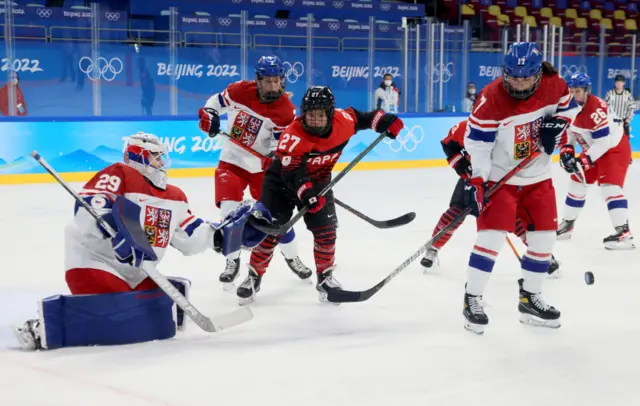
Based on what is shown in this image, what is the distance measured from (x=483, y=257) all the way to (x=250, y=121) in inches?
58.9

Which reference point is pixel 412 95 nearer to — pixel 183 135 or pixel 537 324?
pixel 183 135

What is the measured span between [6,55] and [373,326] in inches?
239

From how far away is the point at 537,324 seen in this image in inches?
132

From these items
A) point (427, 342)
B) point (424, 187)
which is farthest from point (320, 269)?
point (424, 187)

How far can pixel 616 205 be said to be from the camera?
5.30 meters

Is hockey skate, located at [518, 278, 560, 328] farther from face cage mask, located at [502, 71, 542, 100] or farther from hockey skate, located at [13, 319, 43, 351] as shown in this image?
hockey skate, located at [13, 319, 43, 351]

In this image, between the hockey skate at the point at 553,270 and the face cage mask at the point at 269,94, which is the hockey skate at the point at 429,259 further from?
the face cage mask at the point at 269,94

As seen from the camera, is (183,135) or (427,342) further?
(183,135)

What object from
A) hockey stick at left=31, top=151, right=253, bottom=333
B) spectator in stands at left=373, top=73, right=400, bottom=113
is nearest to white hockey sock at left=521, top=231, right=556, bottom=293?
hockey stick at left=31, top=151, right=253, bottom=333

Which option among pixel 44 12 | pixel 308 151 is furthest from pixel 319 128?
pixel 44 12

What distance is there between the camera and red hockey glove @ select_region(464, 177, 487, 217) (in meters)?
3.13

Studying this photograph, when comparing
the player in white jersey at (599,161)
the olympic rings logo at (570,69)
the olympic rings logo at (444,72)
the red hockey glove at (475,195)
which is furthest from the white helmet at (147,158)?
the olympic rings logo at (570,69)

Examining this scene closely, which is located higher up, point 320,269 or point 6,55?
point 6,55

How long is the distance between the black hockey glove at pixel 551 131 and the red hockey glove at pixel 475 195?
0.28m
